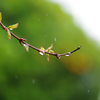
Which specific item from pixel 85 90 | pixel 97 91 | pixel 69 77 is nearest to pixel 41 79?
pixel 69 77

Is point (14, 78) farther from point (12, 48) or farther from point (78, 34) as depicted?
point (78, 34)

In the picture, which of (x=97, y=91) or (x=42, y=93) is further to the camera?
(x=97, y=91)

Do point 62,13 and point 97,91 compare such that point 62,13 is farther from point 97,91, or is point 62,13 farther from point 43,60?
point 97,91

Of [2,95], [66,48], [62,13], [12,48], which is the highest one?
[62,13]

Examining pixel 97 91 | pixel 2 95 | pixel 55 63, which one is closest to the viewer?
pixel 2 95

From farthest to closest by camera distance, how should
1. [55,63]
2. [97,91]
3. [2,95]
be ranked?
[97,91], [55,63], [2,95]

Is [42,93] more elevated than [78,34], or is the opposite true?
[78,34]
